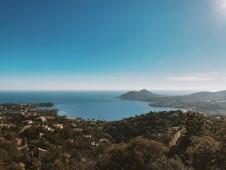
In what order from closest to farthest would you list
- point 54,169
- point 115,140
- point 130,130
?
point 54,169
point 115,140
point 130,130

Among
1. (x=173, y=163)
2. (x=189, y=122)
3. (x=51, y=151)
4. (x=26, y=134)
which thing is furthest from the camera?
(x=26, y=134)

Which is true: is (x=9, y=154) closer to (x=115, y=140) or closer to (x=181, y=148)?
(x=181, y=148)

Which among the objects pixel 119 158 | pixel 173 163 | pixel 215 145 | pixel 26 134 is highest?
pixel 215 145

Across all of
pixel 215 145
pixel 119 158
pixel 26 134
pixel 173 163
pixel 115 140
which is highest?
pixel 215 145

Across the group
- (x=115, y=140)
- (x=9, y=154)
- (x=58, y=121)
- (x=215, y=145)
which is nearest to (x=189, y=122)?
(x=215, y=145)

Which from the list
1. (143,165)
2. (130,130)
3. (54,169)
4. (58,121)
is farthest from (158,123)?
(143,165)

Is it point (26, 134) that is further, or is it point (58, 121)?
point (58, 121)

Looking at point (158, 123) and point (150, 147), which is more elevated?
point (150, 147)

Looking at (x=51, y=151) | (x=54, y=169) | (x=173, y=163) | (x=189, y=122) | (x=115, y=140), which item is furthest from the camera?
(x=115, y=140)

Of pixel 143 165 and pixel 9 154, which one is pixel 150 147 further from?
pixel 9 154
